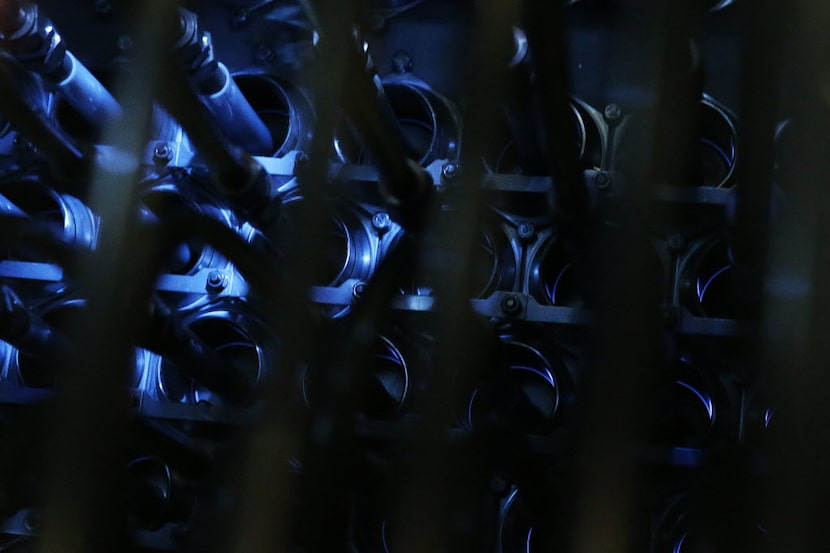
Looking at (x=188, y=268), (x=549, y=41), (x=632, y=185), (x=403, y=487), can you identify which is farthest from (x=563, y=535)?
(x=188, y=268)

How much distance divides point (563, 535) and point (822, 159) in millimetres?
309

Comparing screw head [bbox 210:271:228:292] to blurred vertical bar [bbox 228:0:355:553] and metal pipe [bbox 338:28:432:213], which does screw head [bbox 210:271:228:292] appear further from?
blurred vertical bar [bbox 228:0:355:553]

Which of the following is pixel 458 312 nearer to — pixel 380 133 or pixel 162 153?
pixel 380 133

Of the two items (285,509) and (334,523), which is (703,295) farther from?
(285,509)

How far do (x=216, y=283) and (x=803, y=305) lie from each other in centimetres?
70

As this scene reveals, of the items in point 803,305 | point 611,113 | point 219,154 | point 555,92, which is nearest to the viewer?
point 803,305

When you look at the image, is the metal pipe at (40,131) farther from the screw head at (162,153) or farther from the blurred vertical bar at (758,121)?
the blurred vertical bar at (758,121)

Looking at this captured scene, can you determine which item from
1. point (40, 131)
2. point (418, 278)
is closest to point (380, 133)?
point (418, 278)

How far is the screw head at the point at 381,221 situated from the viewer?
126 cm

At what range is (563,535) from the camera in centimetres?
73

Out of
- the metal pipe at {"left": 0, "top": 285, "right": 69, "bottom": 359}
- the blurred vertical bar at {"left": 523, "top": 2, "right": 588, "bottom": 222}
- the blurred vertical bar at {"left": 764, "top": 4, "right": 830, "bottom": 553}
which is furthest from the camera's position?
the metal pipe at {"left": 0, "top": 285, "right": 69, "bottom": 359}

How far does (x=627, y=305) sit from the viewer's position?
29.2 inches

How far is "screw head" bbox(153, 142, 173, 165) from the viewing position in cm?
122

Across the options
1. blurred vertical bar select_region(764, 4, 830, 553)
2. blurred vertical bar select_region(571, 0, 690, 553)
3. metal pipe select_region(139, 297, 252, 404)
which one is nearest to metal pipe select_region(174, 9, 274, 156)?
metal pipe select_region(139, 297, 252, 404)
